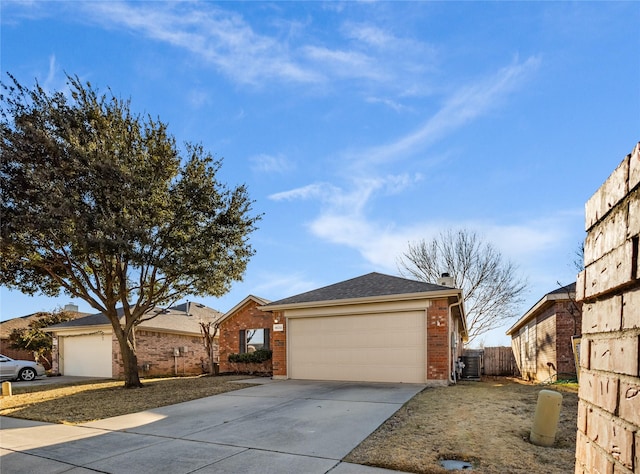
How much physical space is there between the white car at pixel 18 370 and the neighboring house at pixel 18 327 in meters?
6.65

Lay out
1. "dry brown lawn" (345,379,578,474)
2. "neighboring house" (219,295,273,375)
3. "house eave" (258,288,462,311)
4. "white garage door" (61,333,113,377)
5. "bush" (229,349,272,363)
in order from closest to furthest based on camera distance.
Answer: "dry brown lawn" (345,379,578,474), "house eave" (258,288,462,311), "bush" (229,349,272,363), "neighboring house" (219,295,273,375), "white garage door" (61,333,113,377)

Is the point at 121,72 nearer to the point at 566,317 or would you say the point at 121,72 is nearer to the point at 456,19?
the point at 456,19

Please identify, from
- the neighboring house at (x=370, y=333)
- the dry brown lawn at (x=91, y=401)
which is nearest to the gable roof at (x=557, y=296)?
the neighboring house at (x=370, y=333)

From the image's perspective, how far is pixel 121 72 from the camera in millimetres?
11766

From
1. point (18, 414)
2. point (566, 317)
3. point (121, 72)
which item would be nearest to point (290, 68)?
point (121, 72)

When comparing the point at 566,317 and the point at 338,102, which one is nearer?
the point at 338,102

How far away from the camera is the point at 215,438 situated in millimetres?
6398

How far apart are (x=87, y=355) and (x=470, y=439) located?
20409 mm

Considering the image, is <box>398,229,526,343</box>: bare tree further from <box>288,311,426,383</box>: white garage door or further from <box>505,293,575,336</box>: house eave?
Answer: <box>288,311,426,383</box>: white garage door

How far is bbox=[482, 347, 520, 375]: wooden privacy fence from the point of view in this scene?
2070 centimetres

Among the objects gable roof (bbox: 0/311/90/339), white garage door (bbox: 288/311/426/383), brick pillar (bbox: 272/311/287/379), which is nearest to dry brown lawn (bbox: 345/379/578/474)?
white garage door (bbox: 288/311/426/383)

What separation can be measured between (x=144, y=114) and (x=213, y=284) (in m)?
5.94

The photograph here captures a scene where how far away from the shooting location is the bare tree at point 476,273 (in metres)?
25.3

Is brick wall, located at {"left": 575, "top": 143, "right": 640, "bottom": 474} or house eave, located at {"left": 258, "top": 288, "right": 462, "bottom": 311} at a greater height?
brick wall, located at {"left": 575, "top": 143, "right": 640, "bottom": 474}
